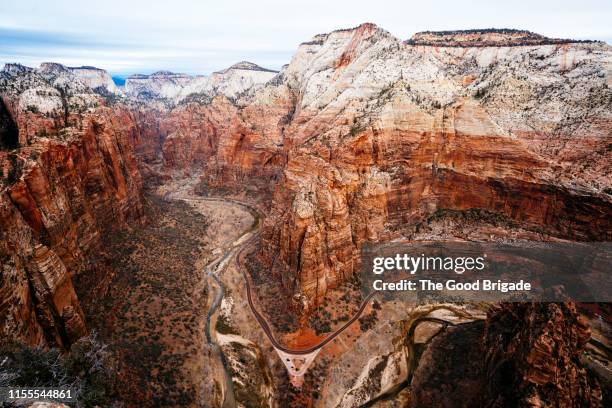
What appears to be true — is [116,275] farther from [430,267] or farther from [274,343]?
[430,267]

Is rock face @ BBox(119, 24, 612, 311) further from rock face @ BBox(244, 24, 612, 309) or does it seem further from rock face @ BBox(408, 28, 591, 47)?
rock face @ BBox(408, 28, 591, 47)

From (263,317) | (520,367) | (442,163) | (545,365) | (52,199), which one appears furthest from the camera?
(442,163)

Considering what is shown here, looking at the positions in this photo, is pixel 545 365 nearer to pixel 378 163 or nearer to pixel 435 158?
pixel 378 163

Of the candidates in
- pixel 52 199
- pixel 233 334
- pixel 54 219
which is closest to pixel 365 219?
pixel 233 334

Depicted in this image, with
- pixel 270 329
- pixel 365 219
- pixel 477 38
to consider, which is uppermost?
pixel 477 38

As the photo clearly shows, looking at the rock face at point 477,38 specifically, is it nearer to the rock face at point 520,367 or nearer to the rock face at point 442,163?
the rock face at point 442,163
